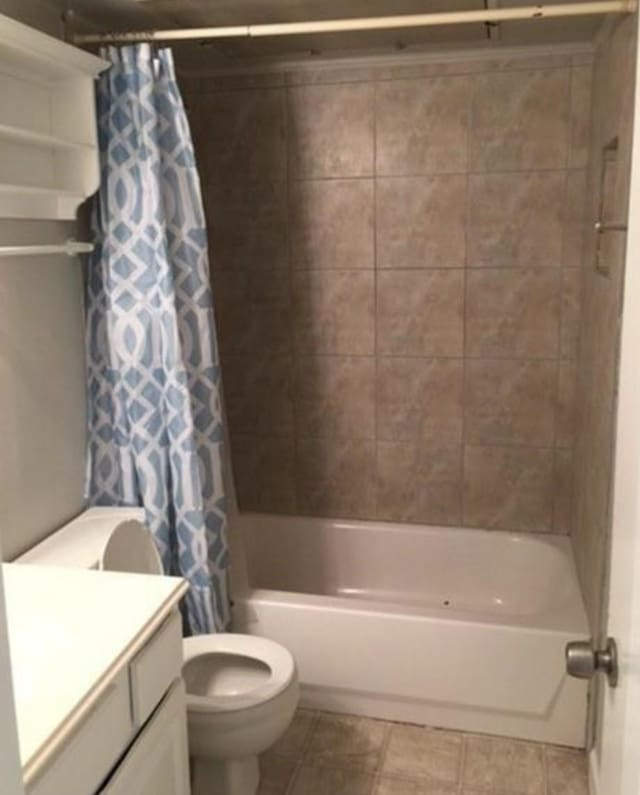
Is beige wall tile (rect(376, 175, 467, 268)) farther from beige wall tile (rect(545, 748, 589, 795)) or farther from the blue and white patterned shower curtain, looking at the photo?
beige wall tile (rect(545, 748, 589, 795))

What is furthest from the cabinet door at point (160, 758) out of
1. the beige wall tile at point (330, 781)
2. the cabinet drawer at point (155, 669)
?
the beige wall tile at point (330, 781)

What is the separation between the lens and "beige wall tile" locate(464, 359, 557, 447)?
2.98 meters

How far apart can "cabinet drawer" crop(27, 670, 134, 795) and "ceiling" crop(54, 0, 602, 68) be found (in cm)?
190

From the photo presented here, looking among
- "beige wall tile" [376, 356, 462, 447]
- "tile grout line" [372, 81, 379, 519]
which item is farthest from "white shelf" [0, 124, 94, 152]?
"beige wall tile" [376, 356, 462, 447]

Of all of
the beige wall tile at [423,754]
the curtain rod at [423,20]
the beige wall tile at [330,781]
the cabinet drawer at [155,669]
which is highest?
the curtain rod at [423,20]

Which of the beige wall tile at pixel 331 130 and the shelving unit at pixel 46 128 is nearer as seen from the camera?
the shelving unit at pixel 46 128

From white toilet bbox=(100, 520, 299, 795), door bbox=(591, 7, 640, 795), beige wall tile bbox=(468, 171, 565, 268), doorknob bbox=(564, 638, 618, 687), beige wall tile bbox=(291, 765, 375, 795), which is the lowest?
beige wall tile bbox=(291, 765, 375, 795)

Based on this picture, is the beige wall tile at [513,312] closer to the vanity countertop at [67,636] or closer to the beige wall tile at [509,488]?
the beige wall tile at [509,488]

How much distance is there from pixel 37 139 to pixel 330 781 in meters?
1.96

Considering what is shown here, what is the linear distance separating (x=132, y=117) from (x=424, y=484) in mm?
1793

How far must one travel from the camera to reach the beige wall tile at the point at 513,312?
2916 mm

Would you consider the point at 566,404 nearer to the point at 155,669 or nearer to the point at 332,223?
the point at 332,223

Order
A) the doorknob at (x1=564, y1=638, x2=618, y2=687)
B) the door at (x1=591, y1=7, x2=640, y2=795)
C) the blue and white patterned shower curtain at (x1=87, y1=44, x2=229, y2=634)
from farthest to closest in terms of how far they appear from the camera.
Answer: the blue and white patterned shower curtain at (x1=87, y1=44, x2=229, y2=634) → the doorknob at (x1=564, y1=638, x2=618, y2=687) → the door at (x1=591, y1=7, x2=640, y2=795)

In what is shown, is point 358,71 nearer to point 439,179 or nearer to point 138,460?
point 439,179
